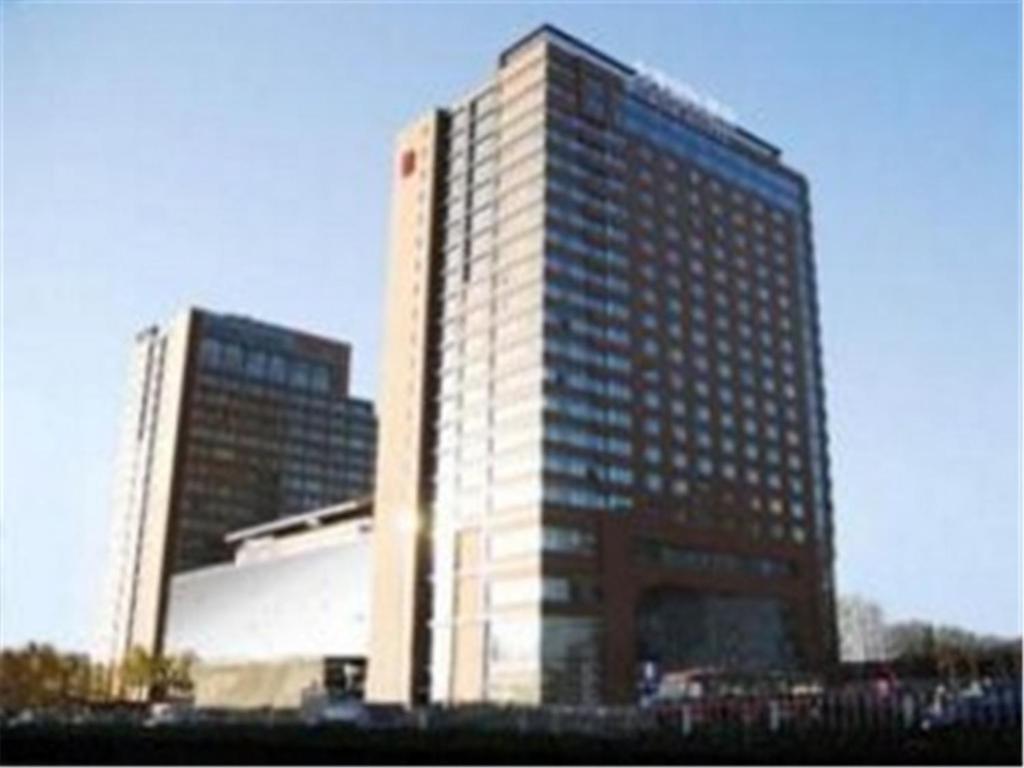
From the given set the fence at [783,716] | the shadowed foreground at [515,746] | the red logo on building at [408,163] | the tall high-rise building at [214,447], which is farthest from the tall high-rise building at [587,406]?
the tall high-rise building at [214,447]

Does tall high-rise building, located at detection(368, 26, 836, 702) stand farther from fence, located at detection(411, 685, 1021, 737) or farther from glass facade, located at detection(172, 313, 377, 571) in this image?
glass facade, located at detection(172, 313, 377, 571)

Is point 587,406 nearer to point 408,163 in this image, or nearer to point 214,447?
point 408,163

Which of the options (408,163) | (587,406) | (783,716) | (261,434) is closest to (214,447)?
(261,434)

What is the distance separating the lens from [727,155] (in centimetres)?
13088

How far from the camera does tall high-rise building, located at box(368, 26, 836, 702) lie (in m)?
104

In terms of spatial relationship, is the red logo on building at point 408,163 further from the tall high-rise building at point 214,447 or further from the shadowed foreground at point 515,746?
the shadowed foreground at point 515,746

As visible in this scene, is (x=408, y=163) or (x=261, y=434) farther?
(x=261, y=434)

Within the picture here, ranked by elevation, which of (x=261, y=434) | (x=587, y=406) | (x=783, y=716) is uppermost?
(x=261, y=434)

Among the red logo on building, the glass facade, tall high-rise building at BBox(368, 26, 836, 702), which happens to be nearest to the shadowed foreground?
tall high-rise building at BBox(368, 26, 836, 702)

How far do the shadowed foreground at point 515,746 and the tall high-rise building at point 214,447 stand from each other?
121092mm

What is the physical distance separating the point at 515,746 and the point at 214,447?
→ 13359cm

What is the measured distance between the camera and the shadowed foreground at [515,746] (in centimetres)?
4609

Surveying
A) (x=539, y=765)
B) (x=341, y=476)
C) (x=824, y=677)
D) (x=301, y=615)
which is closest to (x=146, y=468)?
(x=341, y=476)

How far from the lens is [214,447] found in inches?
7042
